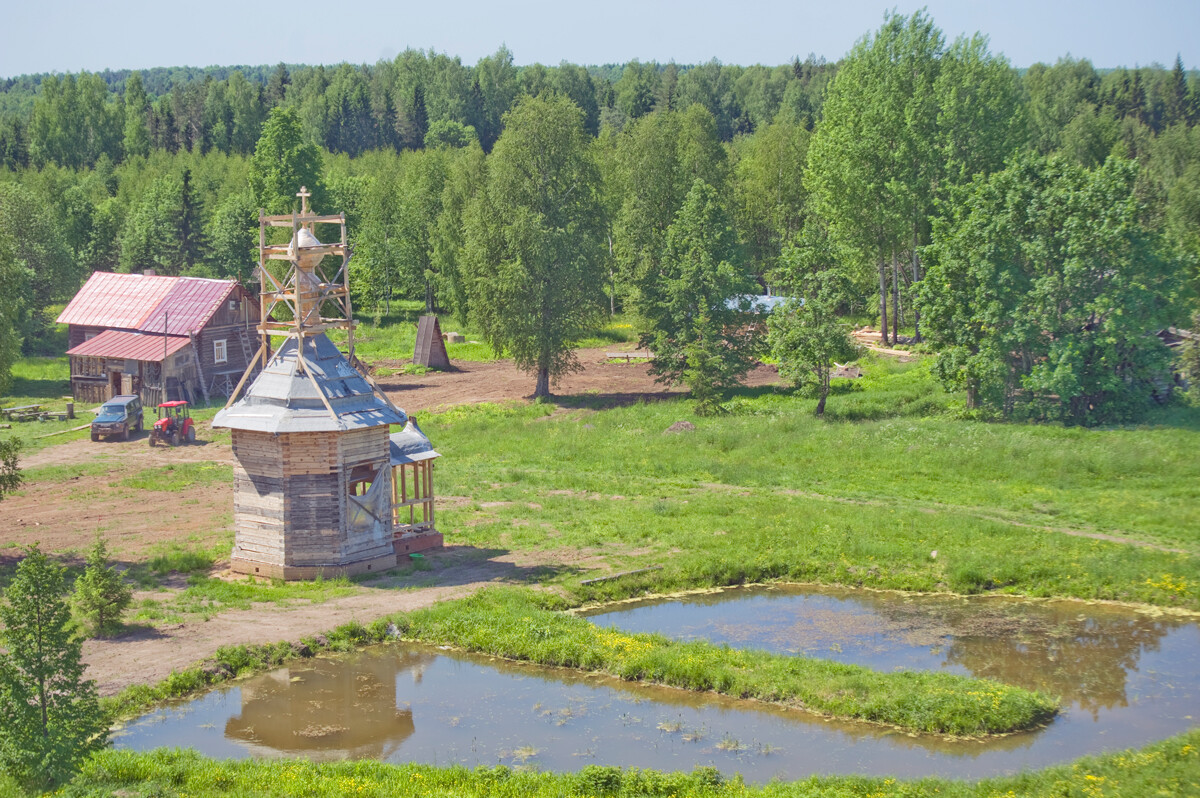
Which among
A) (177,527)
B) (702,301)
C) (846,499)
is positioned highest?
(702,301)

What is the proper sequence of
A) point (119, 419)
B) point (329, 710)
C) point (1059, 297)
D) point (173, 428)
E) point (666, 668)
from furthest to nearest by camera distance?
point (119, 419) < point (173, 428) < point (1059, 297) < point (666, 668) < point (329, 710)

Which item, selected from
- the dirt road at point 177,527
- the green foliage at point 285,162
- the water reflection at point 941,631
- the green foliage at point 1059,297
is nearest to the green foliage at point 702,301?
the dirt road at point 177,527

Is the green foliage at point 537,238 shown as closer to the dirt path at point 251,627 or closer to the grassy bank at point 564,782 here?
the dirt path at point 251,627

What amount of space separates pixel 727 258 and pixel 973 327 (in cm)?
1049

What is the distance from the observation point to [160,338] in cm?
4875

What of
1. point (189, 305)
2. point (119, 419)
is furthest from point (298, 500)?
point (189, 305)

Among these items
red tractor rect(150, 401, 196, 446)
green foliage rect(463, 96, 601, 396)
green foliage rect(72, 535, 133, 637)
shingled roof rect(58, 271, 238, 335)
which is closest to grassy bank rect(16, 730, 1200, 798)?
green foliage rect(72, 535, 133, 637)

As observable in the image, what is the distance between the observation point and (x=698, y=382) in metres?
43.2

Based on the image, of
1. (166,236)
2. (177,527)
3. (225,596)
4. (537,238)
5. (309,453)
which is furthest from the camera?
(166,236)

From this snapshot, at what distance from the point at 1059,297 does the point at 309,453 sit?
2673 cm

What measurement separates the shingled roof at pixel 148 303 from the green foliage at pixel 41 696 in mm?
35231

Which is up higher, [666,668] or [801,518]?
[801,518]

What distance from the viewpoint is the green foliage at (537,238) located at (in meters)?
47.6

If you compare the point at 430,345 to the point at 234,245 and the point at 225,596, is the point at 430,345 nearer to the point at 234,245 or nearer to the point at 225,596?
the point at 234,245
